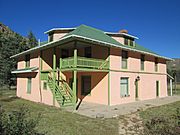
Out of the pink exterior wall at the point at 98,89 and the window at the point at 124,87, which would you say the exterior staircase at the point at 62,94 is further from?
the window at the point at 124,87

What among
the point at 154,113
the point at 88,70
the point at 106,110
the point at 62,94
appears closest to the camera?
the point at 154,113

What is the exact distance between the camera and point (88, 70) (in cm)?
1319

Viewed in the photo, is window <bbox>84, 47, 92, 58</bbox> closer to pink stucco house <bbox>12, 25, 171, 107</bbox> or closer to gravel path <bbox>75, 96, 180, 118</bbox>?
pink stucco house <bbox>12, 25, 171, 107</bbox>

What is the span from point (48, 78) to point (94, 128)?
9180 mm

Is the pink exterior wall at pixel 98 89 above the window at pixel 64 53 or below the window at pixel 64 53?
below

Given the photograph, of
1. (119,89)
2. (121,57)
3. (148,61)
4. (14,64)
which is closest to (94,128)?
(119,89)

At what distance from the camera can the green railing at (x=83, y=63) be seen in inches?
495

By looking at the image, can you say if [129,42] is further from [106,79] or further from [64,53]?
[64,53]

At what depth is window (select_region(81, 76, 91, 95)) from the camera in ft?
54.3

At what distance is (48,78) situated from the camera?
616 inches

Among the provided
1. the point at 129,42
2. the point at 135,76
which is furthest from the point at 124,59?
the point at 129,42

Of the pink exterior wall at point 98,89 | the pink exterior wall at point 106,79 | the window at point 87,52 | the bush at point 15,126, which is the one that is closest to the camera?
the bush at point 15,126

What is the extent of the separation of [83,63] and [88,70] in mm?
700

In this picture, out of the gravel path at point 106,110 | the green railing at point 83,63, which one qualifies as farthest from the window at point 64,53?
the gravel path at point 106,110
